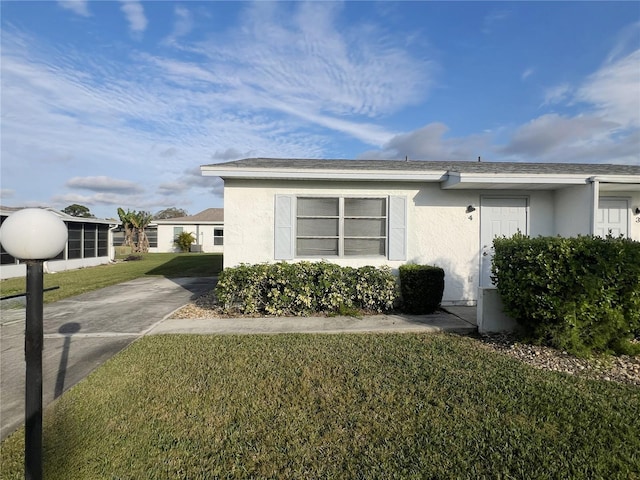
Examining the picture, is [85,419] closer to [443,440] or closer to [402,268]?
[443,440]

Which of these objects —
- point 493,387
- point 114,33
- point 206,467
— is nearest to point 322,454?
point 206,467

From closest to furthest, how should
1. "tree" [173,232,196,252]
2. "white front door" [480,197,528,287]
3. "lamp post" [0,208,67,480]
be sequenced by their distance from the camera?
1. "lamp post" [0,208,67,480]
2. "white front door" [480,197,528,287]
3. "tree" [173,232,196,252]

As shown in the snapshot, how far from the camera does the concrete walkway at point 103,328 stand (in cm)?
356

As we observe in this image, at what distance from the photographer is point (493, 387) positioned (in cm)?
321

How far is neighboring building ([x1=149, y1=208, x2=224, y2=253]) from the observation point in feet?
94.7

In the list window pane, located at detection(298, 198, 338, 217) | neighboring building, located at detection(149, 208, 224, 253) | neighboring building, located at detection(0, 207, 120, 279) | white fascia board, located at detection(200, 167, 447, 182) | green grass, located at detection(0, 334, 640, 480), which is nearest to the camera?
green grass, located at detection(0, 334, 640, 480)

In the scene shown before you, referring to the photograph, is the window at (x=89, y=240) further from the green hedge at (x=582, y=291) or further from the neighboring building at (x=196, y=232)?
the green hedge at (x=582, y=291)

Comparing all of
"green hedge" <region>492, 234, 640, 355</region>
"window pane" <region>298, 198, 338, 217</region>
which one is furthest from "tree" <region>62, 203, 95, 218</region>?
"green hedge" <region>492, 234, 640, 355</region>

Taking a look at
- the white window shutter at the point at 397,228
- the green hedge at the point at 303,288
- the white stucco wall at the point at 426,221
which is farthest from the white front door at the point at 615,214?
the green hedge at the point at 303,288

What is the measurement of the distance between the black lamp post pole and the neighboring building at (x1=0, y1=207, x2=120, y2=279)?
16271mm

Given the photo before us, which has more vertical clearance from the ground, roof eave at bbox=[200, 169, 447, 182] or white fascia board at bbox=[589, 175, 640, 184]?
roof eave at bbox=[200, 169, 447, 182]

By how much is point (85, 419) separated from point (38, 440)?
3.97 feet

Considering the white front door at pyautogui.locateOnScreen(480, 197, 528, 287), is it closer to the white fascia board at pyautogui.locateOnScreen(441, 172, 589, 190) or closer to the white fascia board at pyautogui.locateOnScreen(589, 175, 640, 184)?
the white fascia board at pyautogui.locateOnScreen(441, 172, 589, 190)

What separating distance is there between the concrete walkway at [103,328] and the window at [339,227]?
5.34 ft
